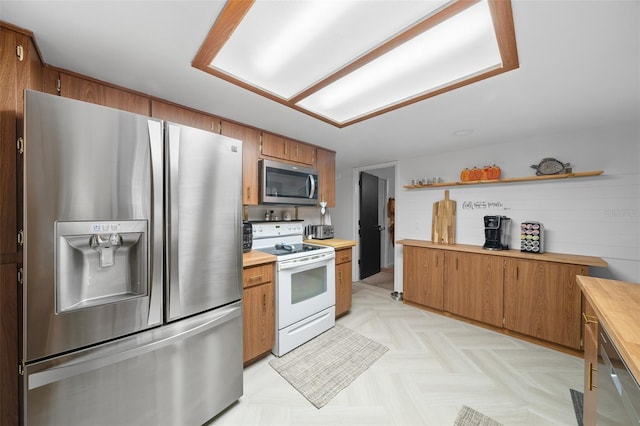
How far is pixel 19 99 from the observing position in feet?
3.39

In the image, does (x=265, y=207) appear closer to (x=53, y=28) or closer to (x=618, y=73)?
(x=53, y=28)

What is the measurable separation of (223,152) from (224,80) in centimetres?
46

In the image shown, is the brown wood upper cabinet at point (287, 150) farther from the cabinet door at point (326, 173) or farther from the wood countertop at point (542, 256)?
the wood countertop at point (542, 256)

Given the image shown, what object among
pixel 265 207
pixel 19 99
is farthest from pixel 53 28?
pixel 265 207

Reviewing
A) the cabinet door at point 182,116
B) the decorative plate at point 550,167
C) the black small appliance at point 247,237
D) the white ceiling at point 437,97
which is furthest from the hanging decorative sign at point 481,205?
the cabinet door at point 182,116

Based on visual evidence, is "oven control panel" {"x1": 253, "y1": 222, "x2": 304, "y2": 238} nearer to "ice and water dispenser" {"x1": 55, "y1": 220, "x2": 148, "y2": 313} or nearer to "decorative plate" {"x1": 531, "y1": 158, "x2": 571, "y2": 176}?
"ice and water dispenser" {"x1": 55, "y1": 220, "x2": 148, "y2": 313}

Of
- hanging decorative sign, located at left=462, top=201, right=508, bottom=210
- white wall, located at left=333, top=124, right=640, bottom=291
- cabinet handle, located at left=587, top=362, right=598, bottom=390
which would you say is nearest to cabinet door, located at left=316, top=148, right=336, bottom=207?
white wall, located at left=333, top=124, right=640, bottom=291

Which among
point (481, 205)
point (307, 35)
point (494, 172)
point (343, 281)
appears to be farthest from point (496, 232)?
point (307, 35)

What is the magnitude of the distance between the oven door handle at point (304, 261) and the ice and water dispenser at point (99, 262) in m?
1.06

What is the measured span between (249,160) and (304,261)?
113 centimetres

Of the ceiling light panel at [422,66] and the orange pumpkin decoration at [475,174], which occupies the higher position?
the ceiling light panel at [422,66]

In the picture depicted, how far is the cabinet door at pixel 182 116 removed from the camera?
1693 mm

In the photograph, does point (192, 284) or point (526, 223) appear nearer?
point (192, 284)

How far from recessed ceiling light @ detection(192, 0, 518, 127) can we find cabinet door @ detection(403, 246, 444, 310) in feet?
6.71
